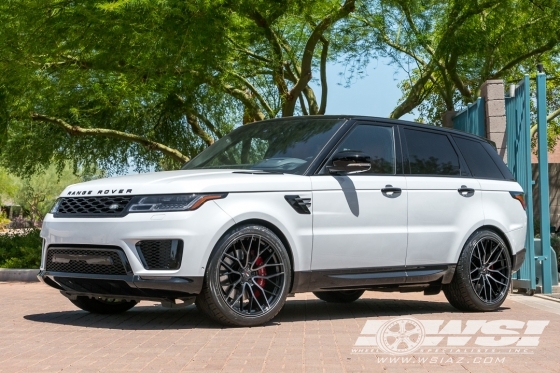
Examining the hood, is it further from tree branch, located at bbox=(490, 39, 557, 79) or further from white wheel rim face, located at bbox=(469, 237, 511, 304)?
tree branch, located at bbox=(490, 39, 557, 79)

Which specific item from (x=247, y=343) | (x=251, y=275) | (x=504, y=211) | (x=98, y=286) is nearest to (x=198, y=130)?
(x=504, y=211)

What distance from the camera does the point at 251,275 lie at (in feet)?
27.2

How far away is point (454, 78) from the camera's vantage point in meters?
20.7

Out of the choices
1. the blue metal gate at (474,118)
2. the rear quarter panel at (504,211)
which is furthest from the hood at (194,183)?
the blue metal gate at (474,118)

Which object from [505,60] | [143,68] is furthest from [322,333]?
[505,60]

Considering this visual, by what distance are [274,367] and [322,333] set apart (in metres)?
1.89

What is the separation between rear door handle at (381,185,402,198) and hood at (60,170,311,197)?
98cm

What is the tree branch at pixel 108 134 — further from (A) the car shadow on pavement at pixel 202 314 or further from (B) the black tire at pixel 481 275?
(B) the black tire at pixel 481 275

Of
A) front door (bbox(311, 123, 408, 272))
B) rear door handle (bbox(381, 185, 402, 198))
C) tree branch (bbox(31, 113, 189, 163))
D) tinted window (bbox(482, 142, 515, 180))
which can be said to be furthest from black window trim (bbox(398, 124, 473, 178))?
tree branch (bbox(31, 113, 189, 163))

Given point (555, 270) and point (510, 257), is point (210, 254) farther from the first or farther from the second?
point (555, 270)

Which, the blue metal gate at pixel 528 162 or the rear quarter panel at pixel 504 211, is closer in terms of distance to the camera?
the rear quarter panel at pixel 504 211

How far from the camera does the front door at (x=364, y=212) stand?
8.79m

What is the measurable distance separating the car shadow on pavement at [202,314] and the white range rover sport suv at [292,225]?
0.83 feet

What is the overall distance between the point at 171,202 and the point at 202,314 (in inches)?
77.9
